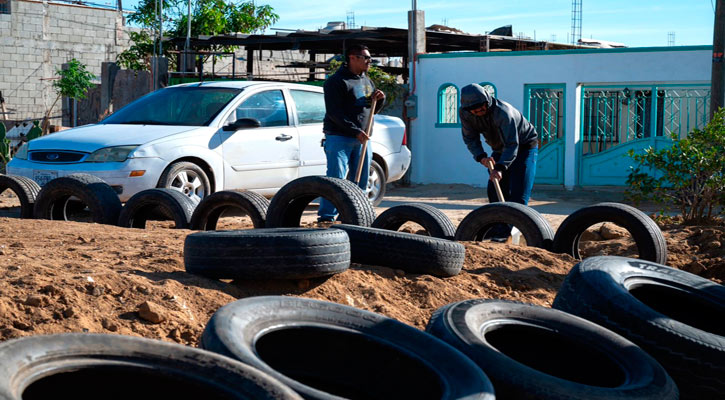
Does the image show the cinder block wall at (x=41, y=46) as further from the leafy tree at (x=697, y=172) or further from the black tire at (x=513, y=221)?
the black tire at (x=513, y=221)

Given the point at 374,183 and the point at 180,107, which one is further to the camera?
the point at 374,183

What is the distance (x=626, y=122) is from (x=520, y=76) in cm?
224

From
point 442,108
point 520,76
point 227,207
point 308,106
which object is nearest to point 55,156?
point 308,106

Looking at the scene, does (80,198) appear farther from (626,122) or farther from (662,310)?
(626,122)

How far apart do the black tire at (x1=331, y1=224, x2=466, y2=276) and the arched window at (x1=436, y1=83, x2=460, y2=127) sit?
1240cm

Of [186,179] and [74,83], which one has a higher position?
[74,83]

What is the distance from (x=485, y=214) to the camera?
23.2ft

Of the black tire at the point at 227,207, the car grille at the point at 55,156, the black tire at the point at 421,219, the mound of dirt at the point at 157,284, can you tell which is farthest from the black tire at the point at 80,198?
the black tire at the point at 421,219

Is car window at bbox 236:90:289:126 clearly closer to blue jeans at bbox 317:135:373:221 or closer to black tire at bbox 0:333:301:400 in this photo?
blue jeans at bbox 317:135:373:221

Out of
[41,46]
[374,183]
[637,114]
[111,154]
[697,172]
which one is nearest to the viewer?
[697,172]

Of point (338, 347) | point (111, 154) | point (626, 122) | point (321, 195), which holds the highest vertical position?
point (626, 122)

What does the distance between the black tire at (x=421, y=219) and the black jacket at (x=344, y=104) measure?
1892 millimetres

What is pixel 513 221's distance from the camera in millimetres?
6996

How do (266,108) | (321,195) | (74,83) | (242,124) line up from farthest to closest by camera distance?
(74,83), (266,108), (242,124), (321,195)
